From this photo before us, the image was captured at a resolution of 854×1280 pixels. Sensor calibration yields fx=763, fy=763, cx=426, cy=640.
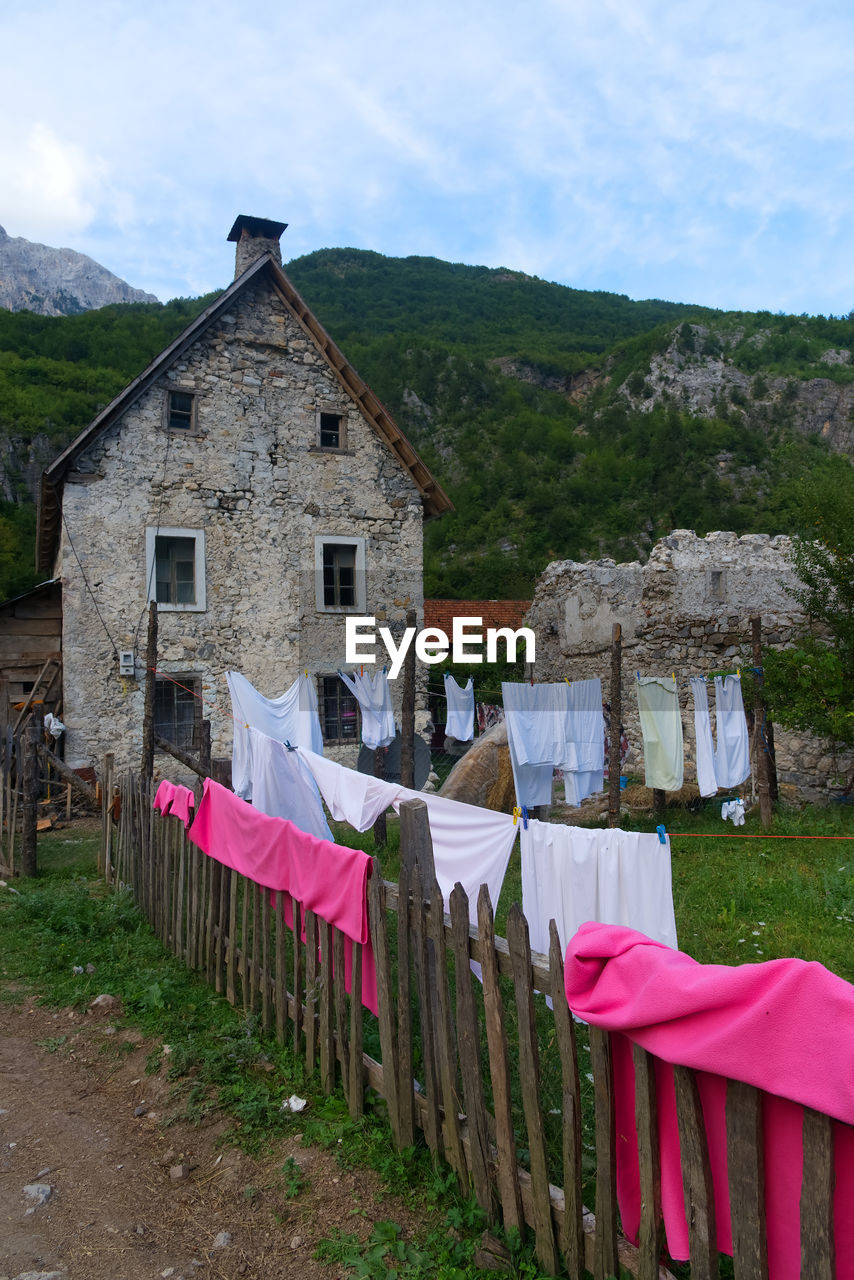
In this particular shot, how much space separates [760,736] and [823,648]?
63.8 inches

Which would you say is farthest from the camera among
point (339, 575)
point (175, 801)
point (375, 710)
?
point (339, 575)

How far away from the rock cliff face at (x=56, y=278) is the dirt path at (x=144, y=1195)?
366 ft

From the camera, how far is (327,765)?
6180mm

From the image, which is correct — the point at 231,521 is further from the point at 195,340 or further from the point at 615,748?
the point at 615,748

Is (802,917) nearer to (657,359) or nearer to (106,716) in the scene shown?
(106,716)

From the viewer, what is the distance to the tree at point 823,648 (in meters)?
10.5

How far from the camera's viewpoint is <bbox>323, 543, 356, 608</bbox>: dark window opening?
1596 cm

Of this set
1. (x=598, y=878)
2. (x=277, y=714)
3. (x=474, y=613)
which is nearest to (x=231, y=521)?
(x=277, y=714)

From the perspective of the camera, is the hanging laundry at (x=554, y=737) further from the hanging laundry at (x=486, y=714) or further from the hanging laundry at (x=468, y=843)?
the hanging laundry at (x=486, y=714)

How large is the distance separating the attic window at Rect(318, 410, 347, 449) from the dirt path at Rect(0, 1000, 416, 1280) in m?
13.5

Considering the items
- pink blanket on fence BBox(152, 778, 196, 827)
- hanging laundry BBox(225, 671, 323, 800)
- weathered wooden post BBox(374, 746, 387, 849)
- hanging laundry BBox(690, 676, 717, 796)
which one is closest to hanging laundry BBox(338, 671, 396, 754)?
weathered wooden post BBox(374, 746, 387, 849)

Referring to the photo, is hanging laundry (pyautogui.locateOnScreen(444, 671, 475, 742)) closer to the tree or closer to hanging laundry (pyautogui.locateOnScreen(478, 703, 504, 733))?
hanging laundry (pyautogui.locateOnScreen(478, 703, 504, 733))

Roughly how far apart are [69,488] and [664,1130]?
1408 cm

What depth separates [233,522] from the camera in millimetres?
15117
